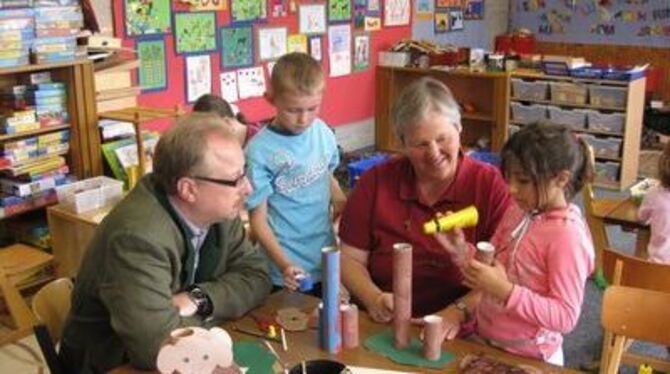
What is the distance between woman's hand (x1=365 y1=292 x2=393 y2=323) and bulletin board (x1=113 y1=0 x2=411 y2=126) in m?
2.81

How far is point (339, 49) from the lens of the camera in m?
6.07

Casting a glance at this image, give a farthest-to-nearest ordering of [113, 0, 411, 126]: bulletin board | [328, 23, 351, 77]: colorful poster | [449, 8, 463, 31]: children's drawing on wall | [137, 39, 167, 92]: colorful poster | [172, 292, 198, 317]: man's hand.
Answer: [449, 8, 463, 31]: children's drawing on wall
[328, 23, 351, 77]: colorful poster
[113, 0, 411, 126]: bulletin board
[137, 39, 167, 92]: colorful poster
[172, 292, 198, 317]: man's hand

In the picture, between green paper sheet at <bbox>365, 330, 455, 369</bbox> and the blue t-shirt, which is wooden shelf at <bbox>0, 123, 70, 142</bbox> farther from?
green paper sheet at <bbox>365, 330, 455, 369</bbox>

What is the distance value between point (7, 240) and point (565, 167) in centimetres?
318

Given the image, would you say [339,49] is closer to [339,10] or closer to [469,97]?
[339,10]

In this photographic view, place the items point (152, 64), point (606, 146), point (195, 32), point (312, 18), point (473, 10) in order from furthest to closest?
point (473, 10) → point (312, 18) → point (606, 146) → point (195, 32) → point (152, 64)

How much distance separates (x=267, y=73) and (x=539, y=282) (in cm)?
410

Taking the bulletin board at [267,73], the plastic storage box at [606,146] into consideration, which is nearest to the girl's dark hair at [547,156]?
the bulletin board at [267,73]

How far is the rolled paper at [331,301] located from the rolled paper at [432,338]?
187 mm

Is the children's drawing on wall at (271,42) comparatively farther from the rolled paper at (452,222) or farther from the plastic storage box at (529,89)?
the rolled paper at (452,222)

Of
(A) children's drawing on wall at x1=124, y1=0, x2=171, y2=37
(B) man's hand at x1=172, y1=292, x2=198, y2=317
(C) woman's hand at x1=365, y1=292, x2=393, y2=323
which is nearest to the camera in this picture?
(B) man's hand at x1=172, y1=292, x2=198, y2=317

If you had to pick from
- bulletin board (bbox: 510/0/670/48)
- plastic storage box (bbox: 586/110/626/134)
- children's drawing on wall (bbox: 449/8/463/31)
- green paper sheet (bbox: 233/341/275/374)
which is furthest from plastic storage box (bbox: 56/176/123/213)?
bulletin board (bbox: 510/0/670/48)

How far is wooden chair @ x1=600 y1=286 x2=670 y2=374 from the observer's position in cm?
184

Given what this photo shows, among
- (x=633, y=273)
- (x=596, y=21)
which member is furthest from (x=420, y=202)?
(x=596, y=21)
